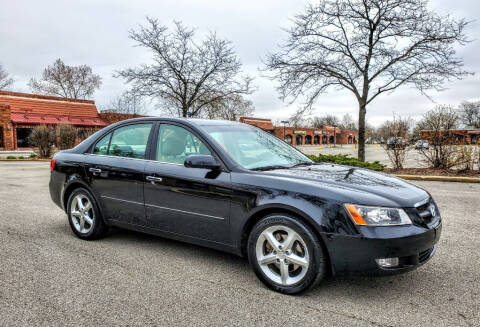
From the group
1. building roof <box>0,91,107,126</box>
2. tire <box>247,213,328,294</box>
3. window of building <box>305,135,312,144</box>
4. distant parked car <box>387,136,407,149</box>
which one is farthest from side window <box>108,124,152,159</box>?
window of building <box>305,135,312,144</box>

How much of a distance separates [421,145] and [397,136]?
828mm

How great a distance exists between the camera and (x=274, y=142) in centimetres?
442

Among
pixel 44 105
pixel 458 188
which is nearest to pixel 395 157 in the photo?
pixel 458 188

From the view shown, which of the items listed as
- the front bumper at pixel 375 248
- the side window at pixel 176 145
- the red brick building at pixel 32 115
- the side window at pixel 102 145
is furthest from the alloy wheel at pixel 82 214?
the red brick building at pixel 32 115

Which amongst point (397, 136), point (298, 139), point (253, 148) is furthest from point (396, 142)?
point (298, 139)

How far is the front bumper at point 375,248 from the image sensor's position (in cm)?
277

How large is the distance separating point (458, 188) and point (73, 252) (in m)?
9.21

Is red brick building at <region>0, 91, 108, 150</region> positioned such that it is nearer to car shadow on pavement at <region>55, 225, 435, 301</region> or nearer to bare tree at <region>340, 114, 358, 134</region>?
car shadow on pavement at <region>55, 225, 435, 301</region>

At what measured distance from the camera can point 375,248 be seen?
276cm

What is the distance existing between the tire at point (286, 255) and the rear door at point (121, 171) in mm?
1537

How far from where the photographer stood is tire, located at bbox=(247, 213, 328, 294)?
9.59 feet

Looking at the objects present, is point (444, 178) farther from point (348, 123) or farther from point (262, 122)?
point (348, 123)

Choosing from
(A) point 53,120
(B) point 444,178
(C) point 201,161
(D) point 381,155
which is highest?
(A) point 53,120

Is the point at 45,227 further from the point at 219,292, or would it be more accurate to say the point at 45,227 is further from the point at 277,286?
the point at 277,286
